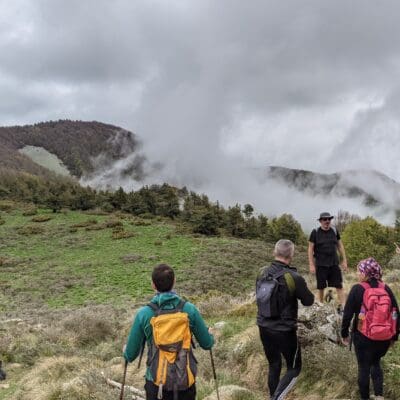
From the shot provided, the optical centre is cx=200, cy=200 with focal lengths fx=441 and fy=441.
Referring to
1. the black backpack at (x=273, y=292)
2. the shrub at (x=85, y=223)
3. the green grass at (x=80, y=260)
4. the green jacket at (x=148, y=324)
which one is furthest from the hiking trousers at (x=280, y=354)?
the shrub at (x=85, y=223)

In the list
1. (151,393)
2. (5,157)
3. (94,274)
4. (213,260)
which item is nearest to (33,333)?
(151,393)

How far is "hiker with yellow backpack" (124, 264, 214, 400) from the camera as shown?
354 cm

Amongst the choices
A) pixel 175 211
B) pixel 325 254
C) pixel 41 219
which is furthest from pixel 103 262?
pixel 175 211

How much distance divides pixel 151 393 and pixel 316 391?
2.86m

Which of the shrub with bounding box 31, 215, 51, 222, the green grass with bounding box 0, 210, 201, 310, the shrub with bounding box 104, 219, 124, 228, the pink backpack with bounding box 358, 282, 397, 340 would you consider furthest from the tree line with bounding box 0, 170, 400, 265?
the pink backpack with bounding box 358, 282, 397, 340

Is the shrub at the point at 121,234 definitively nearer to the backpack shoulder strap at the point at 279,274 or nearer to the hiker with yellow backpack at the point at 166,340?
the backpack shoulder strap at the point at 279,274

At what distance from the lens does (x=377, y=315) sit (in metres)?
4.50

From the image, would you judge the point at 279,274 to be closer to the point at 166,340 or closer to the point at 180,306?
the point at 180,306

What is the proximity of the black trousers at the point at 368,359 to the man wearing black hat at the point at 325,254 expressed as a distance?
7.88 ft

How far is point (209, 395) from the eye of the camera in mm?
5609

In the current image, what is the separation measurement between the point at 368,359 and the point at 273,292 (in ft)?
4.27

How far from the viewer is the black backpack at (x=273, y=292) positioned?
14.5 ft

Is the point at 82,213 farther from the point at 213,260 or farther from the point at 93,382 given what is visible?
the point at 93,382

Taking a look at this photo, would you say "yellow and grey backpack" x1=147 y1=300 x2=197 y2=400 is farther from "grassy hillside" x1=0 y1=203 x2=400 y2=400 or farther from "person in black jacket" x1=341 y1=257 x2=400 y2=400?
"grassy hillside" x1=0 y1=203 x2=400 y2=400
